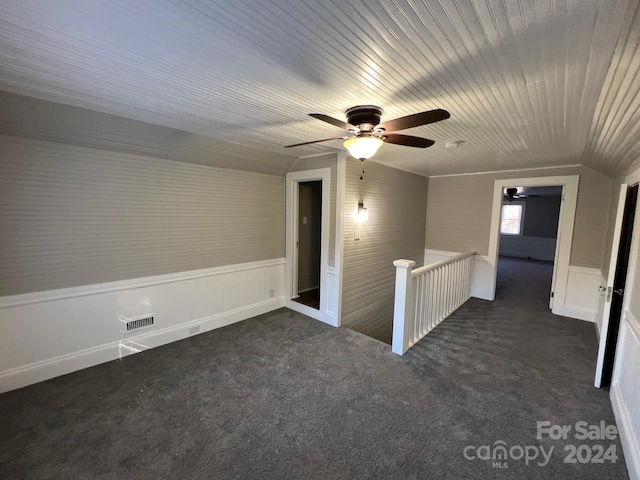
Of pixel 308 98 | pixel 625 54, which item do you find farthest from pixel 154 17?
pixel 625 54

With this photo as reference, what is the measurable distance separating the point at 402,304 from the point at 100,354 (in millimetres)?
3279

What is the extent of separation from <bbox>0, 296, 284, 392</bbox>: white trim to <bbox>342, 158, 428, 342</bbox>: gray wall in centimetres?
173

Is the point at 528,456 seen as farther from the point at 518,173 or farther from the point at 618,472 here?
the point at 518,173

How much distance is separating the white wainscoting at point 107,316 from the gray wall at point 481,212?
3.87 m

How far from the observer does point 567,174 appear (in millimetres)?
4398

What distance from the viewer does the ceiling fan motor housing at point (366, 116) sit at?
213 cm

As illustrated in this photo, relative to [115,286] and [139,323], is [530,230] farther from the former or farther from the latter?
[115,286]

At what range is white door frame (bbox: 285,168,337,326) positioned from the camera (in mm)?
4036

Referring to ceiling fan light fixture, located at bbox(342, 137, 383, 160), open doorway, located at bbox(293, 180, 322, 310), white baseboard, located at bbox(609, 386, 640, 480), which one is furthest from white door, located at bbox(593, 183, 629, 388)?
open doorway, located at bbox(293, 180, 322, 310)

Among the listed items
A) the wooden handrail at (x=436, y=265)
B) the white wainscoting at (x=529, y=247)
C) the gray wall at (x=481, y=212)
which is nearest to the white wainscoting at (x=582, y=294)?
the gray wall at (x=481, y=212)

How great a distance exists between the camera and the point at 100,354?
301 centimetres

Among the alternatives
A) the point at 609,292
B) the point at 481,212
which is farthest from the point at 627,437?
the point at 481,212

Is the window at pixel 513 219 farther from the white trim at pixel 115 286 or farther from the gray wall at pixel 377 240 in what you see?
the white trim at pixel 115 286

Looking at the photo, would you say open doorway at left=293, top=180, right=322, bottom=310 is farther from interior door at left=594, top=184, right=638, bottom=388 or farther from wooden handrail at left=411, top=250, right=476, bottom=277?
interior door at left=594, top=184, right=638, bottom=388
